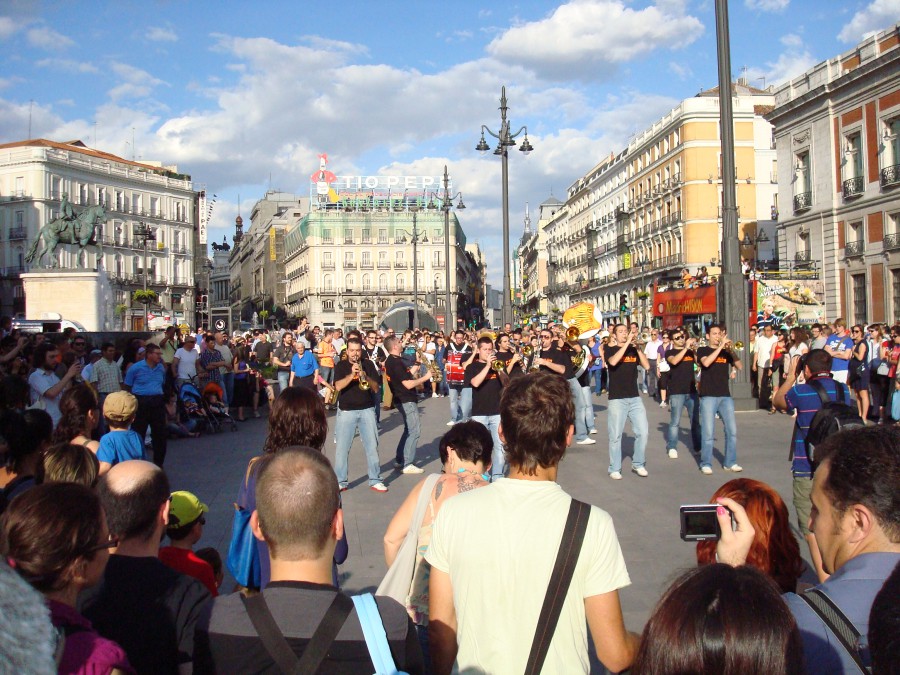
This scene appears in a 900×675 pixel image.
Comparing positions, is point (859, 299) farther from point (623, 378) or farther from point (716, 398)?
point (623, 378)

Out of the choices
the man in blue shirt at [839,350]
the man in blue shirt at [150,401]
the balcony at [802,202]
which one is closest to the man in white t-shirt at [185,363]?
the man in blue shirt at [150,401]

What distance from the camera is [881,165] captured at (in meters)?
32.3

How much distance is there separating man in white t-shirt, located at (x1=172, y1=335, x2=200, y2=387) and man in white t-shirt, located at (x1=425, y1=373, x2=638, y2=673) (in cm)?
1341

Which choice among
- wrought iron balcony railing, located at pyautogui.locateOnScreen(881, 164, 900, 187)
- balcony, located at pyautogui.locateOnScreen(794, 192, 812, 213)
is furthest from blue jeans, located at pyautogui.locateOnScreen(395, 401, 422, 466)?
balcony, located at pyautogui.locateOnScreen(794, 192, 812, 213)

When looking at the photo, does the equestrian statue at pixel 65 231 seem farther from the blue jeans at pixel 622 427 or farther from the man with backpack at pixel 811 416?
the man with backpack at pixel 811 416

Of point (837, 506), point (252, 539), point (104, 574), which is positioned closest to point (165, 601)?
point (104, 574)

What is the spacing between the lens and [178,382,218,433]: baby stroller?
14.9 metres

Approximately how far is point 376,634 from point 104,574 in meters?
1.15

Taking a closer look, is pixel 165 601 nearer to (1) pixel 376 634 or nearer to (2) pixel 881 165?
(1) pixel 376 634

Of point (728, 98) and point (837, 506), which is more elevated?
point (728, 98)

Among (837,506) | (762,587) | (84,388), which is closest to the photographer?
(762,587)

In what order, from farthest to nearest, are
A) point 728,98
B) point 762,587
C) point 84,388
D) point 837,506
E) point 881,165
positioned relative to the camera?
point 881,165 → point 728,98 → point 84,388 → point 837,506 → point 762,587

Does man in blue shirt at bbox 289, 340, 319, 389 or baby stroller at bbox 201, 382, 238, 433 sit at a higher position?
man in blue shirt at bbox 289, 340, 319, 389

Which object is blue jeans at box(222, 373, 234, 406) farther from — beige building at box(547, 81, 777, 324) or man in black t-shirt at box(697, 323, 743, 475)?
beige building at box(547, 81, 777, 324)
